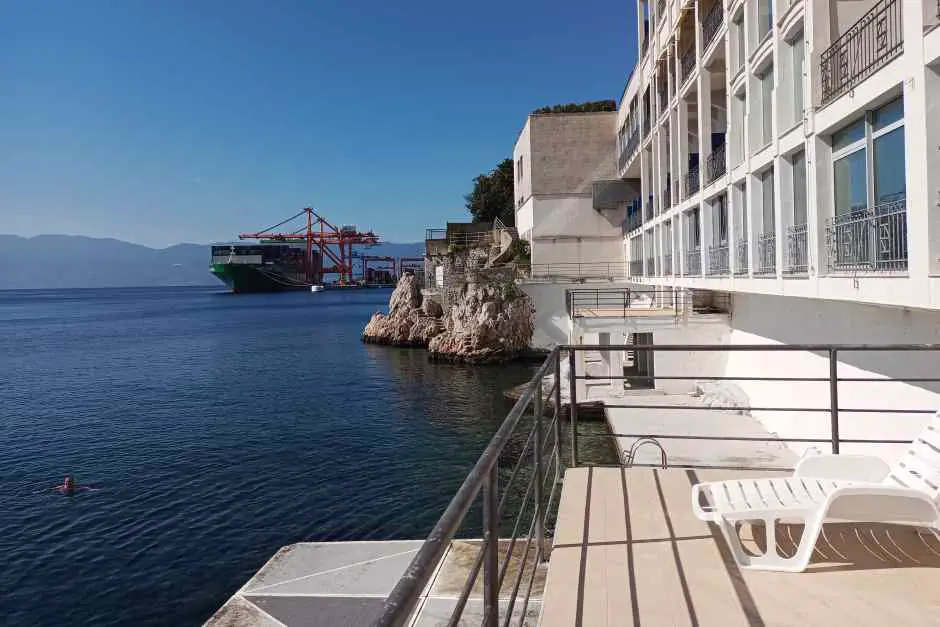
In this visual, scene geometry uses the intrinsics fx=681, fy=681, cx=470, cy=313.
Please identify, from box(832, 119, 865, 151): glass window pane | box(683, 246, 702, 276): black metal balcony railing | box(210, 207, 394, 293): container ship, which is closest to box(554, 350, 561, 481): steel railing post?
box(832, 119, 865, 151): glass window pane

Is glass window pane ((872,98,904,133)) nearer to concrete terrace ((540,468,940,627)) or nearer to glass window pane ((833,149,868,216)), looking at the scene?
glass window pane ((833,149,868,216))

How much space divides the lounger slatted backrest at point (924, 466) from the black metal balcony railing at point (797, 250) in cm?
723

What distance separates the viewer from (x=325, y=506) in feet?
48.1

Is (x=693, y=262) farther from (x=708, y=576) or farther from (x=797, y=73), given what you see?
(x=708, y=576)

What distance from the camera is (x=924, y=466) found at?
3.65 m

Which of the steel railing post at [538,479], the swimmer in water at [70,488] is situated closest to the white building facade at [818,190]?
the steel railing post at [538,479]

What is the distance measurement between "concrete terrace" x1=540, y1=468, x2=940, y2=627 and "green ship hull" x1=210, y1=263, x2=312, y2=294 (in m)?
155

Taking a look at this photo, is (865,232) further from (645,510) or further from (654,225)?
(654,225)

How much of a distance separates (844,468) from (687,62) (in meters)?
17.3

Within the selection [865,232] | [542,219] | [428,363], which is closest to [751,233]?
[865,232]

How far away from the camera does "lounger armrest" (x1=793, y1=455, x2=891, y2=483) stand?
4020 millimetres

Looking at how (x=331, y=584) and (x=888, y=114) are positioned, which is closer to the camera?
(x=331, y=584)

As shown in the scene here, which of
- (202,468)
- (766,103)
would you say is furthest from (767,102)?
(202,468)

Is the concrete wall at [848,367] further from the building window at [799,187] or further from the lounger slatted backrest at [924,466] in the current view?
the lounger slatted backrest at [924,466]
